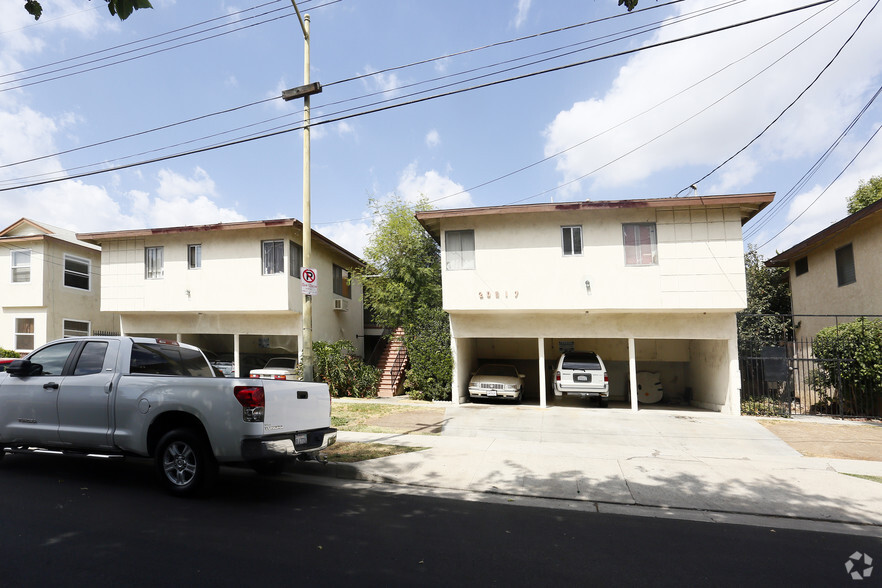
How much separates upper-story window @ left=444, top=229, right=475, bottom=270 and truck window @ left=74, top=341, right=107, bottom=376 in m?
10.3

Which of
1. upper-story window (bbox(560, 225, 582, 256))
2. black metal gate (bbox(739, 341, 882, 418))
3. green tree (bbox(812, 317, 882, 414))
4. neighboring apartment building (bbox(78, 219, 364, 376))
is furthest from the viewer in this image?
neighboring apartment building (bbox(78, 219, 364, 376))

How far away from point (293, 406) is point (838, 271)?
1924 centimetres

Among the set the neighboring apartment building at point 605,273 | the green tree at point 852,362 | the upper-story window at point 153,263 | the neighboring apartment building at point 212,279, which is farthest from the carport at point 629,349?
the upper-story window at point 153,263

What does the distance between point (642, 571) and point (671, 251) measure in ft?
38.8

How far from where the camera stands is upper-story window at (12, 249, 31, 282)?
20453 millimetres

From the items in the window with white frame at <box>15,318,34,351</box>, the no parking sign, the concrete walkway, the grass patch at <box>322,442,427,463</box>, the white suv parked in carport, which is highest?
the no parking sign

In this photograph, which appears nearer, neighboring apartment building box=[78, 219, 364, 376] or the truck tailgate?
the truck tailgate

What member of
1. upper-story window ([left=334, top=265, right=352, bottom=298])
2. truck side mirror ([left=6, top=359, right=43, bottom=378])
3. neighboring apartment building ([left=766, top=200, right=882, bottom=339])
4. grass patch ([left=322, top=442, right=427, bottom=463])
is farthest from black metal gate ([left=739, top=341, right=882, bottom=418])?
upper-story window ([left=334, top=265, right=352, bottom=298])

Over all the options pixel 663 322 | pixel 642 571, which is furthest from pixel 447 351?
pixel 642 571

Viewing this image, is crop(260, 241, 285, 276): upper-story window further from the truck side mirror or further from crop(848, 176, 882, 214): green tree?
crop(848, 176, 882, 214): green tree

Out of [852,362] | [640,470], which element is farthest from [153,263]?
[852,362]

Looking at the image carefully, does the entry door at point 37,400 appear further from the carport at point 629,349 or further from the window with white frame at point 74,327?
the window with white frame at point 74,327

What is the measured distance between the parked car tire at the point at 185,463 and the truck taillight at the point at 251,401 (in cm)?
78

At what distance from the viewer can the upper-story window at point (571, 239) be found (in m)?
14.8
